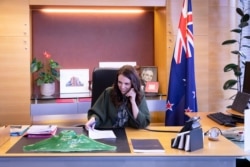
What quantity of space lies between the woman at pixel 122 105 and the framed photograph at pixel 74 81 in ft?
5.02

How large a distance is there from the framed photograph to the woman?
153 centimetres

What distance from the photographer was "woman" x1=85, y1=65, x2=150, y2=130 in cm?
259

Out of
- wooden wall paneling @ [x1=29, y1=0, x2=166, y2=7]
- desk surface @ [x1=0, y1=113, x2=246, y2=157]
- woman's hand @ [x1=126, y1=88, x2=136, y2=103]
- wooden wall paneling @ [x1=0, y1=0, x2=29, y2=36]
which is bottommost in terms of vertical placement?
desk surface @ [x1=0, y1=113, x2=246, y2=157]

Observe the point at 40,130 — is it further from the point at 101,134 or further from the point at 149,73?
the point at 149,73

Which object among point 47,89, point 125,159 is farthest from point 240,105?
point 47,89

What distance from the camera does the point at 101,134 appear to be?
2.24 metres

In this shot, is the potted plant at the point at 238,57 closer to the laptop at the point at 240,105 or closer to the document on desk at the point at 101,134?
the laptop at the point at 240,105

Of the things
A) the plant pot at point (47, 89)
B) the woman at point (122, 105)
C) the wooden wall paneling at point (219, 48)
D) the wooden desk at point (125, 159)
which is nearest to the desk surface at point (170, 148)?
the wooden desk at point (125, 159)

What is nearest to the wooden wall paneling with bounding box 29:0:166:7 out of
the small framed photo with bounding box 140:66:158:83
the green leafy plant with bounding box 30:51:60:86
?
the green leafy plant with bounding box 30:51:60:86

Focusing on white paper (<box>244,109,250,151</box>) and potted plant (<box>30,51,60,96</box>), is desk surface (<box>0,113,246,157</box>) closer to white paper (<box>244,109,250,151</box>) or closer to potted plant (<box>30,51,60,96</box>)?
white paper (<box>244,109,250,151</box>)

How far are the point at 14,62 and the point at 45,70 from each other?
50cm

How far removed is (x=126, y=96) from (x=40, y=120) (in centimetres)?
173

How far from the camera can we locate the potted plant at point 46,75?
156 inches

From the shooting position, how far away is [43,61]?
4230 millimetres
